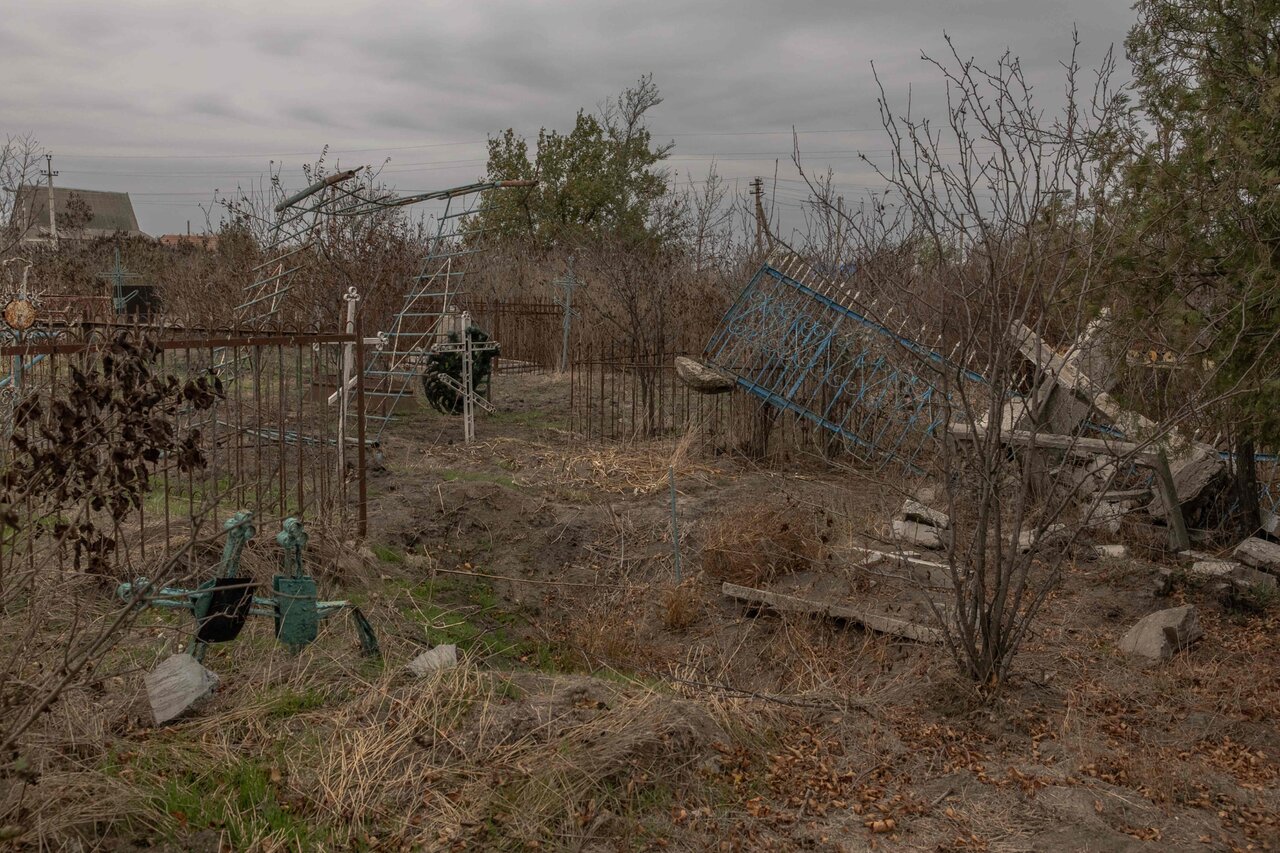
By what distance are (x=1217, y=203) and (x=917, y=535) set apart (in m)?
3.05

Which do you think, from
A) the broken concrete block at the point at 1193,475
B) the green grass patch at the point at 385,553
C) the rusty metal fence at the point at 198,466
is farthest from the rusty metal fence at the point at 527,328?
the broken concrete block at the point at 1193,475

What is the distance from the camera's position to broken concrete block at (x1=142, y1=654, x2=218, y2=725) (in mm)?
4003

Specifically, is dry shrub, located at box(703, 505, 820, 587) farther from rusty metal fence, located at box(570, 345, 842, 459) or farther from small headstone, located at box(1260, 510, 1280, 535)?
small headstone, located at box(1260, 510, 1280, 535)

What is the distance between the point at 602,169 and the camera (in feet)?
108

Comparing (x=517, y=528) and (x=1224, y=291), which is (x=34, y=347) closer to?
(x=517, y=528)

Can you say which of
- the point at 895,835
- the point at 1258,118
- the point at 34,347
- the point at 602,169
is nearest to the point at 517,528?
the point at 34,347

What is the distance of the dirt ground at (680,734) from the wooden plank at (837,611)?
78 millimetres

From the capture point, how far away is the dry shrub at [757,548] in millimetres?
7227

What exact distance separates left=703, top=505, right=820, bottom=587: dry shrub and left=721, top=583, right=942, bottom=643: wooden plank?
0.89 feet

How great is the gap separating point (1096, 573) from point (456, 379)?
26.8ft

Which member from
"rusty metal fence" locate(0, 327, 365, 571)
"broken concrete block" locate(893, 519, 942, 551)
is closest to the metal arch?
"broken concrete block" locate(893, 519, 942, 551)

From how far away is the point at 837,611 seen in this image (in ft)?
20.6

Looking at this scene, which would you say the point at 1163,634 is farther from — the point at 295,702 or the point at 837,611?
the point at 295,702

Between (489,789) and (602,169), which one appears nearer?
(489,789)
